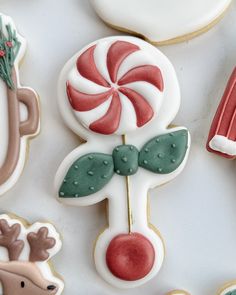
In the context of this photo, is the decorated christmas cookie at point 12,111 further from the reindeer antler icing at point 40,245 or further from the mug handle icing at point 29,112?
the reindeer antler icing at point 40,245

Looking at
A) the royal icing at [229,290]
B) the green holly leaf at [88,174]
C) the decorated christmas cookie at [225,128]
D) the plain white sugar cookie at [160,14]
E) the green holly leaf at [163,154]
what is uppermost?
the plain white sugar cookie at [160,14]

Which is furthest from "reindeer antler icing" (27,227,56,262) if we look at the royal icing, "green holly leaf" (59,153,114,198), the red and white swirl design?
the royal icing

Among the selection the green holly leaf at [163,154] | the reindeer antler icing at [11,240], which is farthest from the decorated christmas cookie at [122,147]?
the reindeer antler icing at [11,240]

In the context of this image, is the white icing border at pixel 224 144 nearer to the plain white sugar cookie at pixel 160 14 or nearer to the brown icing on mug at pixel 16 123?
the plain white sugar cookie at pixel 160 14

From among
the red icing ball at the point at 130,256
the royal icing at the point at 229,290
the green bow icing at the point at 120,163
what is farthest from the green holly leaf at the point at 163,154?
the royal icing at the point at 229,290

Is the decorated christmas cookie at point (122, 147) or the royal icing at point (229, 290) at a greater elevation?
the decorated christmas cookie at point (122, 147)

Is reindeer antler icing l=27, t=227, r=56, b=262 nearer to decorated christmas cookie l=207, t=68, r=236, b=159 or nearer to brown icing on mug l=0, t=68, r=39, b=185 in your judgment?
brown icing on mug l=0, t=68, r=39, b=185
